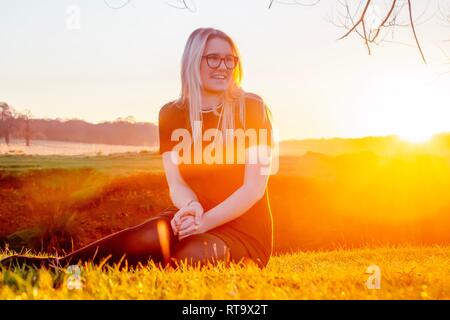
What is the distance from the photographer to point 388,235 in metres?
13.0

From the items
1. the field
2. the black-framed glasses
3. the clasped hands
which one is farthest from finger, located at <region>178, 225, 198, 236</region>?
the field

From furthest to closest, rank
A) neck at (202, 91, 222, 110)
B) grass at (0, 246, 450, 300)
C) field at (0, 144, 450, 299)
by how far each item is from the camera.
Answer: field at (0, 144, 450, 299)
neck at (202, 91, 222, 110)
grass at (0, 246, 450, 300)

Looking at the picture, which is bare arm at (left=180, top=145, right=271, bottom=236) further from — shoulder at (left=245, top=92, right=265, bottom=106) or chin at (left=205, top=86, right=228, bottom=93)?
chin at (left=205, top=86, right=228, bottom=93)

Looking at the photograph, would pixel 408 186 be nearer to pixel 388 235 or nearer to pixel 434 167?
pixel 434 167

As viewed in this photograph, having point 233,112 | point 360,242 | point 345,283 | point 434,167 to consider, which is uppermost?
point 233,112

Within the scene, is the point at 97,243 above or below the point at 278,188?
above

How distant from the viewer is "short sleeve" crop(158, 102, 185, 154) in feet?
16.2

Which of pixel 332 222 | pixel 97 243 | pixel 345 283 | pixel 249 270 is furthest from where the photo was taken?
pixel 332 222

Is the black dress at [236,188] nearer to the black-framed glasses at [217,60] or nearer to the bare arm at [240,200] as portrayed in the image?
the bare arm at [240,200]

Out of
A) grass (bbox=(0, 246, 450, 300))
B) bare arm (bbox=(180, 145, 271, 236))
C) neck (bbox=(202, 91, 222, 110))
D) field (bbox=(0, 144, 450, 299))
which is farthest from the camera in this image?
field (bbox=(0, 144, 450, 299))

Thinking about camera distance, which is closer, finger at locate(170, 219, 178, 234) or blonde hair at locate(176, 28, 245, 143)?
finger at locate(170, 219, 178, 234)
